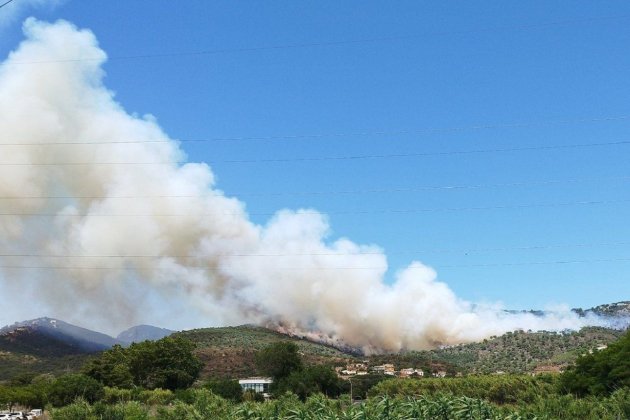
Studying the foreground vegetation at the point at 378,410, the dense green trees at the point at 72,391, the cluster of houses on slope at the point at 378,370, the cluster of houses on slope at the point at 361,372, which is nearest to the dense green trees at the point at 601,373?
the foreground vegetation at the point at 378,410

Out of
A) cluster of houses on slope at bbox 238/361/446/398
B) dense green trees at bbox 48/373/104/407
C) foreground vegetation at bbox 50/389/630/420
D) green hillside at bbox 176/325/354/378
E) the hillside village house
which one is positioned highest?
green hillside at bbox 176/325/354/378

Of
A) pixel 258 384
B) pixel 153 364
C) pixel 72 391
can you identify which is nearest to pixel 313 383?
pixel 258 384

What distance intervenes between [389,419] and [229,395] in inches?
2156

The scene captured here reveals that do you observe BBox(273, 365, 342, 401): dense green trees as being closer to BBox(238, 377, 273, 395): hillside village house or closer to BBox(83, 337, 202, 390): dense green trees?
BBox(238, 377, 273, 395): hillside village house

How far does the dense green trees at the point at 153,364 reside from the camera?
101319mm

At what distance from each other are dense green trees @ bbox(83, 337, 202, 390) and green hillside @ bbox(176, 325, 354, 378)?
21.1 m

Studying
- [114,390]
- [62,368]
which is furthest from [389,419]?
[62,368]


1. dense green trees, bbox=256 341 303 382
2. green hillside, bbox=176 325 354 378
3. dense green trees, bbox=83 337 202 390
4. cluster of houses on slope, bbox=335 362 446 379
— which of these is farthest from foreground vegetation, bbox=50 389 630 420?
cluster of houses on slope, bbox=335 362 446 379

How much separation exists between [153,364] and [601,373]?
69.9m

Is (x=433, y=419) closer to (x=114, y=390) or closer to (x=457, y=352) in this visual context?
(x=114, y=390)

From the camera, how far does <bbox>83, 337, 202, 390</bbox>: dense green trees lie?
101319mm

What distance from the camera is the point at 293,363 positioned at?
11381cm

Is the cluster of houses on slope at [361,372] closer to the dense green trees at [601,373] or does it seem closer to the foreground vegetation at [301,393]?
the foreground vegetation at [301,393]

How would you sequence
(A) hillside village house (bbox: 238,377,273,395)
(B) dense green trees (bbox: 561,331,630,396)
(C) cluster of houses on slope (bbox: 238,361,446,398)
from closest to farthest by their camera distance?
(B) dense green trees (bbox: 561,331,630,396) < (A) hillside village house (bbox: 238,377,273,395) < (C) cluster of houses on slope (bbox: 238,361,446,398)
